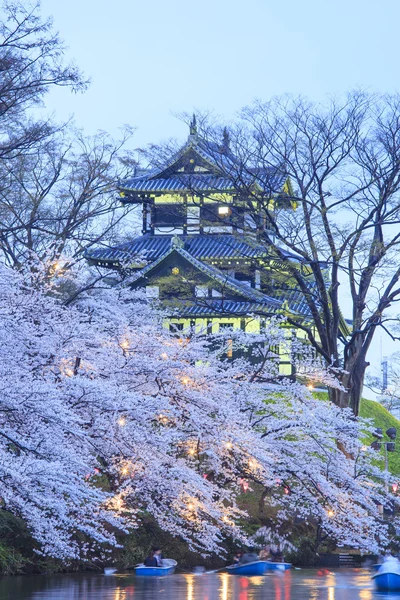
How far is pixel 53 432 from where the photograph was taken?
15883mm

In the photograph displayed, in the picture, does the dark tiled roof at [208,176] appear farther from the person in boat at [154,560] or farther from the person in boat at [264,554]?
the person in boat at [154,560]

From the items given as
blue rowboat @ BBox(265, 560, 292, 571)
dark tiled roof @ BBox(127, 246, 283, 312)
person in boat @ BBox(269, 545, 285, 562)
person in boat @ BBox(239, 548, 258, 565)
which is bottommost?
blue rowboat @ BBox(265, 560, 292, 571)

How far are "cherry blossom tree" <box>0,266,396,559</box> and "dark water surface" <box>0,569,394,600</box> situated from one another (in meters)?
0.78

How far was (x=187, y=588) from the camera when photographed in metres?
20.1

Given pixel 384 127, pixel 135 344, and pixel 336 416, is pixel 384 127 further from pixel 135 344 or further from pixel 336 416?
pixel 135 344

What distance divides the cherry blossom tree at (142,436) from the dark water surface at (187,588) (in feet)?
2.56

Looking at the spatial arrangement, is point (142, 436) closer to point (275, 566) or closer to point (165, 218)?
point (275, 566)

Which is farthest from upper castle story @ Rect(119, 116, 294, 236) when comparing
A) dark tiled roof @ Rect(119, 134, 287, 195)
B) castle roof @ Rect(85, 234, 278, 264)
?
castle roof @ Rect(85, 234, 278, 264)

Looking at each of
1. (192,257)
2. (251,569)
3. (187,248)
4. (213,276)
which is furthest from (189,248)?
(251,569)

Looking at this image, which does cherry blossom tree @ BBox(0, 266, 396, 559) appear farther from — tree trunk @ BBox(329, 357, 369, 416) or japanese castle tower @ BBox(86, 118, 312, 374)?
japanese castle tower @ BBox(86, 118, 312, 374)

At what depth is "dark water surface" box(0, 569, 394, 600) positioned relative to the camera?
1750 cm

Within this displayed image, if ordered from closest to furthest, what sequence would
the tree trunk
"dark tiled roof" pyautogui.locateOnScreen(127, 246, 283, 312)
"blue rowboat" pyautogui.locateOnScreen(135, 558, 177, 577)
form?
"blue rowboat" pyautogui.locateOnScreen(135, 558, 177, 577) < the tree trunk < "dark tiled roof" pyautogui.locateOnScreen(127, 246, 283, 312)

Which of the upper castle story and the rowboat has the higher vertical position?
the upper castle story

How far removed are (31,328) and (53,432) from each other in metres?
3.53
